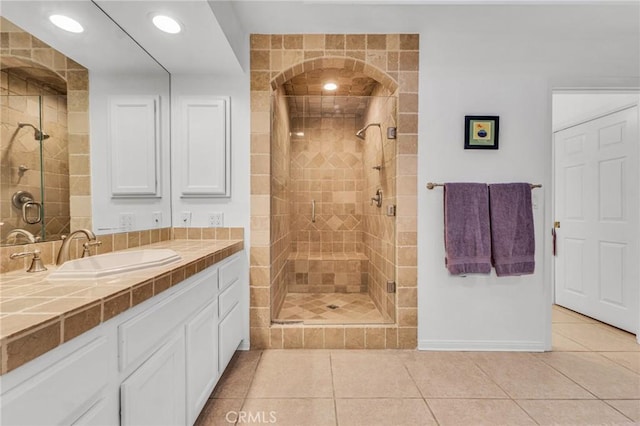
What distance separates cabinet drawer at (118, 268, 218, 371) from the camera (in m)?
0.88

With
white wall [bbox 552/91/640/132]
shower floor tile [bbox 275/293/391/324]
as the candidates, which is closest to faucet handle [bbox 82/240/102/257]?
shower floor tile [bbox 275/293/391/324]

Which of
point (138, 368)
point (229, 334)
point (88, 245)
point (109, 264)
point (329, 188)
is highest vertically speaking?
point (329, 188)

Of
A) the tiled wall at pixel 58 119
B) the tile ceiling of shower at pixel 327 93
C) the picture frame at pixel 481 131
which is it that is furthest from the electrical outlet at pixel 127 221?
the picture frame at pixel 481 131

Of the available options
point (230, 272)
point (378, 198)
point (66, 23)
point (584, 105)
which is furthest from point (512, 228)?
point (66, 23)

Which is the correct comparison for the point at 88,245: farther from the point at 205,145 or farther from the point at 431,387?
the point at 431,387

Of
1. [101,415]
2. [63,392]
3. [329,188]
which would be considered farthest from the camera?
[329,188]

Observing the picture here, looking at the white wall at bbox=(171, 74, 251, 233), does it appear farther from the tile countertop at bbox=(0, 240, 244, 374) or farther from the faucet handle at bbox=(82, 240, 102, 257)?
the tile countertop at bbox=(0, 240, 244, 374)

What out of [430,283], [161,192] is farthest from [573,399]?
[161,192]

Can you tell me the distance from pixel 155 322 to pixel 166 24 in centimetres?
163

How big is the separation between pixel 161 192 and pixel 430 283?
216 centimetres

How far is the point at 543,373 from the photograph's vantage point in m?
1.90

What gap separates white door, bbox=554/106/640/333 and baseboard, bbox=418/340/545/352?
1.07 m

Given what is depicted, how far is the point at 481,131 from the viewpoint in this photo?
2.17 meters

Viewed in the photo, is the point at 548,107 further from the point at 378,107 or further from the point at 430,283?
the point at 430,283
